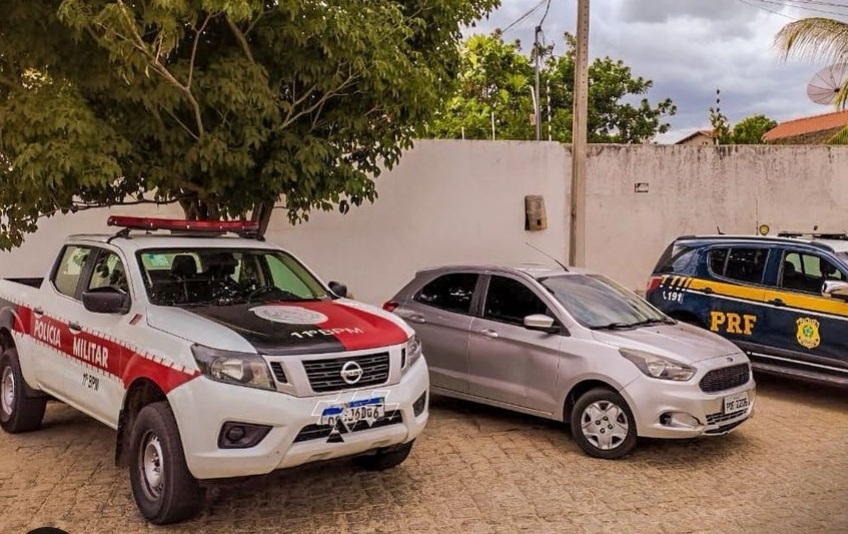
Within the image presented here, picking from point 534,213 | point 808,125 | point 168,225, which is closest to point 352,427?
point 168,225

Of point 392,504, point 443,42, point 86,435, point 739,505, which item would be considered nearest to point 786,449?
point 739,505

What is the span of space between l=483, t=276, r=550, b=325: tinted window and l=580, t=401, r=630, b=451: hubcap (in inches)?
37.4

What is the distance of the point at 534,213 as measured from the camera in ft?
37.6

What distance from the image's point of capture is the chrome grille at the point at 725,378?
5770 mm

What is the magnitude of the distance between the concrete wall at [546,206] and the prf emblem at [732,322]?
3.57 metres

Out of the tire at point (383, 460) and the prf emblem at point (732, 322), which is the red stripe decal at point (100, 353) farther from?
the prf emblem at point (732, 322)

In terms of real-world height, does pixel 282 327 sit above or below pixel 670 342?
above

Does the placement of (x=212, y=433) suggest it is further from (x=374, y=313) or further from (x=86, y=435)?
(x=86, y=435)

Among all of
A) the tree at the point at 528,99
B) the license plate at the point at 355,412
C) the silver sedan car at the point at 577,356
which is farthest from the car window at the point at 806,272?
the tree at the point at 528,99

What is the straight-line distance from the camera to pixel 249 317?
4.85 m

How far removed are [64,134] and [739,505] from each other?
220 inches

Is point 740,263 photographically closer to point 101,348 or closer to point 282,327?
point 282,327

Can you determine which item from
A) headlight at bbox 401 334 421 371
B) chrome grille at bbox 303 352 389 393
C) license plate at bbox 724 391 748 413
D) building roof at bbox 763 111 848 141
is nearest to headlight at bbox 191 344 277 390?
chrome grille at bbox 303 352 389 393

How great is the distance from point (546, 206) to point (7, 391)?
7.76 metres
